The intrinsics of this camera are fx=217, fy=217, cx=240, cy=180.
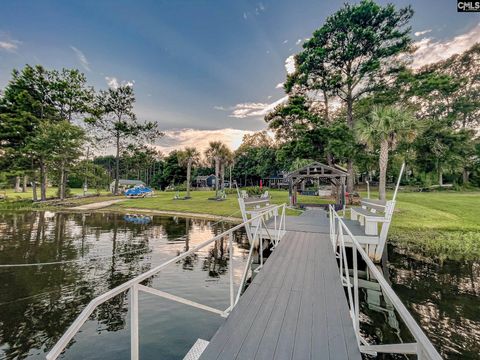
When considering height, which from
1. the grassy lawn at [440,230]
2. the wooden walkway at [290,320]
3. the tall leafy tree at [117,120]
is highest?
the tall leafy tree at [117,120]

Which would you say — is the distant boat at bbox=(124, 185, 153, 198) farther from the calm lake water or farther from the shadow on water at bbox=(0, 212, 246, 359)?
the calm lake water

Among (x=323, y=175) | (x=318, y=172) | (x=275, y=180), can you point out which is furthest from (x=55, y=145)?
(x=275, y=180)

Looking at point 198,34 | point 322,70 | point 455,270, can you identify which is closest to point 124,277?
point 455,270

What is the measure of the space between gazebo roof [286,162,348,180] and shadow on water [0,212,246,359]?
29.7 ft

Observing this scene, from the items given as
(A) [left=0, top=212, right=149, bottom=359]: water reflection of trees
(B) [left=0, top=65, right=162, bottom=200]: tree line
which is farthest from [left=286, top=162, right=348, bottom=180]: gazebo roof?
(B) [left=0, top=65, right=162, bottom=200]: tree line

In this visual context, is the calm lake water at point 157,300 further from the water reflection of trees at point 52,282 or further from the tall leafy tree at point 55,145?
the tall leafy tree at point 55,145

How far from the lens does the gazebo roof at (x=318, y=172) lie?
59.2 ft

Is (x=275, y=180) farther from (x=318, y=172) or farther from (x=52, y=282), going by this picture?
(x=52, y=282)

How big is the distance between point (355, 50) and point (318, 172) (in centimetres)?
1349

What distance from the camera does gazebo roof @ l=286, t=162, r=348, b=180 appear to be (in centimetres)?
1803

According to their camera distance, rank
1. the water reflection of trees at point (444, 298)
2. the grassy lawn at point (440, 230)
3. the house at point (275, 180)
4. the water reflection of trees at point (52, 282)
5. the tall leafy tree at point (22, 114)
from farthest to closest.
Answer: the house at point (275, 180)
the tall leafy tree at point (22, 114)
the grassy lawn at point (440, 230)
the water reflection of trees at point (52, 282)
the water reflection of trees at point (444, 298)

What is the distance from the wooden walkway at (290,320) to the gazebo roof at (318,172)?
14036 mm

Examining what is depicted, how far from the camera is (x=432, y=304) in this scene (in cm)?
545

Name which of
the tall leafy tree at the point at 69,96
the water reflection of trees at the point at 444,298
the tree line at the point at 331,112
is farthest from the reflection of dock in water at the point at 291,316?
the tall leafy tree at the point at 69,96
